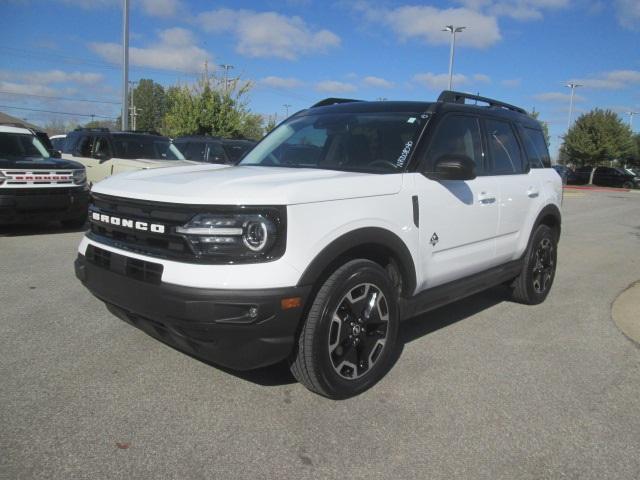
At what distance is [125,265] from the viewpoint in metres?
3.09

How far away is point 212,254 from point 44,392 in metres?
1.42

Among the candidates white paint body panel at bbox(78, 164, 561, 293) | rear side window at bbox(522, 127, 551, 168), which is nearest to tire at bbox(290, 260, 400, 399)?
white paint body panel at bbox(78, 164, 561, 293)

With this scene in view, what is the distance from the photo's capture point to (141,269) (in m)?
2.99

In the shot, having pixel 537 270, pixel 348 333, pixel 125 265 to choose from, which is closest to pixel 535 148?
pixel 537 270

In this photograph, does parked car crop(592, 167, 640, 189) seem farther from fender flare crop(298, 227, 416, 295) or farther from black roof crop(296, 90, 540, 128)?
fender flare crop(298, 227, 416, 295)

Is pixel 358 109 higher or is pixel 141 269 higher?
pixel 358 109

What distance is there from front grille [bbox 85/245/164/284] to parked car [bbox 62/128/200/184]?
7.22 m

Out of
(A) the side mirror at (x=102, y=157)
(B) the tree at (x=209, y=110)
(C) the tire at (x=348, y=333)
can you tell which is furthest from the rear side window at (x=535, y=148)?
(B) the tree at (x=209, y=110)

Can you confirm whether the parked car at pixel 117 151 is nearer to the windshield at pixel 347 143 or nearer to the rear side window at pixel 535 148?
the windshield at pixel 347 143

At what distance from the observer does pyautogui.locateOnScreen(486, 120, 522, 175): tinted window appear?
4688 millimetres

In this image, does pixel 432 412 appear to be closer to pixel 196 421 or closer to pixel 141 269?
pixel 196 421

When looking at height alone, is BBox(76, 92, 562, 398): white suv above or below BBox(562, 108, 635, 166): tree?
below

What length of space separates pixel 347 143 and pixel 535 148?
2.50m

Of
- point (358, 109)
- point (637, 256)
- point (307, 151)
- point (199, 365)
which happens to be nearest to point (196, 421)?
point (199, 365)
